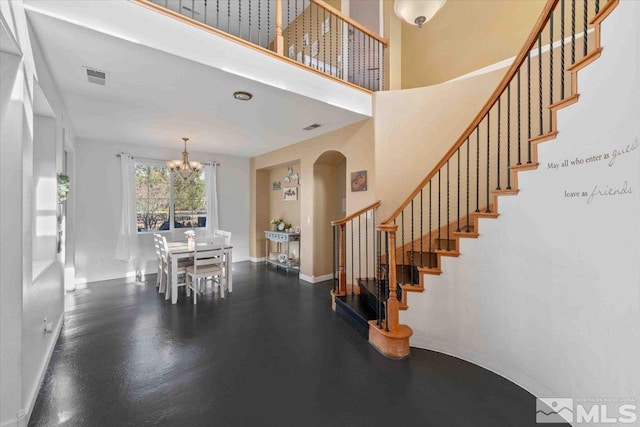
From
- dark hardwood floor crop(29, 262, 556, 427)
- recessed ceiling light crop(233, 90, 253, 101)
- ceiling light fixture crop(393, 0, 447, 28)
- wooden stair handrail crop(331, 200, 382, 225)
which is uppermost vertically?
ceiling light fixture crop(393, 0, 447, 28)

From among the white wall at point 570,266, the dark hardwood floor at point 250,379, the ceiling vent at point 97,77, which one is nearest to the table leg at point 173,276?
the dark hardwood floor at point 250,379

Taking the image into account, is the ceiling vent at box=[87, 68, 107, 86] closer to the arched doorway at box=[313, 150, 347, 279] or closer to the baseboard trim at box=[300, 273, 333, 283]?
the arched doorway at box=[313, 150, 347, 279]

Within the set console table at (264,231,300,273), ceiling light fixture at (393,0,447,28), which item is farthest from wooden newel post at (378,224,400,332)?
console table at (264,231,300,273)

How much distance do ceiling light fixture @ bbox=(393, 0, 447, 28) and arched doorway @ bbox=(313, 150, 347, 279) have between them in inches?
113

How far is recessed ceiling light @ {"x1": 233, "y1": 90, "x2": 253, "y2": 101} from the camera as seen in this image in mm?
3006

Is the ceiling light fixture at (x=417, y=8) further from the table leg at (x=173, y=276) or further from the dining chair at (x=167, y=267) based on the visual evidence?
the dining chair at (x=167, y=267)

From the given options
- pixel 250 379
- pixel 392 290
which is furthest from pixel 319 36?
pixel 250 379

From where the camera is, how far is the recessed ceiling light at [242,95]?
3.01m

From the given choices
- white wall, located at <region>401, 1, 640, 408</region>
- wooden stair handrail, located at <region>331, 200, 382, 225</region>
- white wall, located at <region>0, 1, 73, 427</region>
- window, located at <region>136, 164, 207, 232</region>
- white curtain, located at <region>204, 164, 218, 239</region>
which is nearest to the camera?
white wall, located at <region>401, 1, 640, 408</region>

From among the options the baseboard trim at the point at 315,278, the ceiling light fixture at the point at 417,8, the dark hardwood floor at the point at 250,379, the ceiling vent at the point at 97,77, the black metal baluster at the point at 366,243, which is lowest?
the dark hardwood floor at the point at 250,379

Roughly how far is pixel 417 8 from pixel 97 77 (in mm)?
3008

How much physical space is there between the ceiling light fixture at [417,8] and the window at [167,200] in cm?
549

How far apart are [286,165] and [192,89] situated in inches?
134

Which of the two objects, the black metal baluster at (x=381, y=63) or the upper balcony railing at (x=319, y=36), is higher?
the upper balcony railing at (x=319, y=36)
